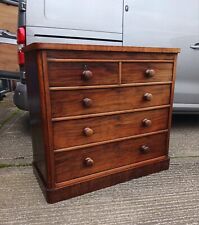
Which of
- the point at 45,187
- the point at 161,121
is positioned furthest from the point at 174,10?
the point at 45,187

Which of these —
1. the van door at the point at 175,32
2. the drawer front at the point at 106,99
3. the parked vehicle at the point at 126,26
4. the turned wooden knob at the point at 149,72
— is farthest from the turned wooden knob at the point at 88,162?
the van door at the point at 175,32

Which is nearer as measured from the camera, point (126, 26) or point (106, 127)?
point (106, 127)

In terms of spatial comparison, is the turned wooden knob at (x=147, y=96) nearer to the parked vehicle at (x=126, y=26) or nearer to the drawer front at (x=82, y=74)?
the drawer front at (x=82, y=74)

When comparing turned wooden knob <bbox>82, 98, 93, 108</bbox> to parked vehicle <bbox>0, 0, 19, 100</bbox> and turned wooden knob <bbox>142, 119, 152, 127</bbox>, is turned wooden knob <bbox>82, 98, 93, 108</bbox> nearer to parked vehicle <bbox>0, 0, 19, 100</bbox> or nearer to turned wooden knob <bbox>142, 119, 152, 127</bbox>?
turned wooden knob <bbox>142, 119, 152, 127</bbox>

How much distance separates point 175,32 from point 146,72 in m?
1.08

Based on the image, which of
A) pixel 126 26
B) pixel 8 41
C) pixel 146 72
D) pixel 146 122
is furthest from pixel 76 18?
pixel 8 41

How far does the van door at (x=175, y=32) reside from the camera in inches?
100

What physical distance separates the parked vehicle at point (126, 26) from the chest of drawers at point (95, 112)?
2.33ft

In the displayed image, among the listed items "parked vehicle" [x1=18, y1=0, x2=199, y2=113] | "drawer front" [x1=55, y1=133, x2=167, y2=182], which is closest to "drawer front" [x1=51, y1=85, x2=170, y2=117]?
"drawer front" [x1=55, y1=133, x2=167, y2=182]

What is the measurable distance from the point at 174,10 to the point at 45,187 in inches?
81.8

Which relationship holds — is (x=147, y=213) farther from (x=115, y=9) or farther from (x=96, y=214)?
(x=115, y=9)

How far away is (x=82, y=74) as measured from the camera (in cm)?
161

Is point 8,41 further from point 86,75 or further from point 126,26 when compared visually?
point 86,75

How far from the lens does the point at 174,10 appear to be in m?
2.64
